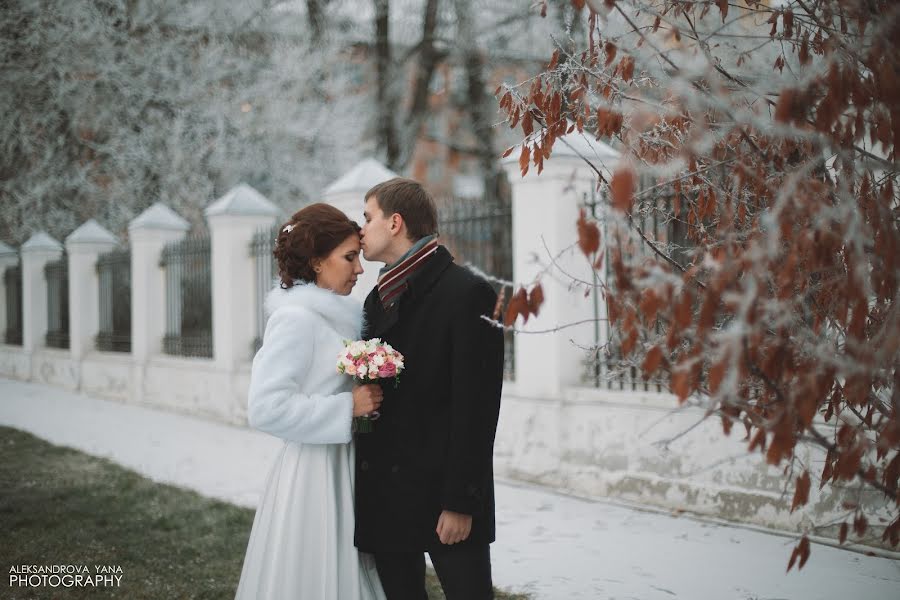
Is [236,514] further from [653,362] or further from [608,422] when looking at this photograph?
[653,362]

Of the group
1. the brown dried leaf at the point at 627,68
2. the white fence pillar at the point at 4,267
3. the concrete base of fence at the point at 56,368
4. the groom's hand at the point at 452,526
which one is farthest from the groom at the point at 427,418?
the white fence pillar at the point at 4,267

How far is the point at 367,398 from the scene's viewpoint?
2.81 m

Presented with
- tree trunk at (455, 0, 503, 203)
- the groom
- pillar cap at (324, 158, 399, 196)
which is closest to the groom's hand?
the groom

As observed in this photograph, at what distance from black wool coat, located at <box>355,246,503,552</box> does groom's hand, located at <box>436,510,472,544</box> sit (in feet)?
0.11

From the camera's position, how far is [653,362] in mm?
1896

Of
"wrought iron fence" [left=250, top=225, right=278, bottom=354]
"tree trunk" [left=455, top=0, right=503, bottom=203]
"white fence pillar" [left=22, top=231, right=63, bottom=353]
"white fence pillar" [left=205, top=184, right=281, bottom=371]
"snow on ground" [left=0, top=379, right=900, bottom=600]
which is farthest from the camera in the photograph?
"tree trunk" [left=455, top=0, right=503, bottom=203]

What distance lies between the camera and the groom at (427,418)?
8.71ft

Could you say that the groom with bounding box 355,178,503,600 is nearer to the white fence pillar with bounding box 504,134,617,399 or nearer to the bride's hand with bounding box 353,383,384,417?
the bride's hand with bounding box 353,383,384,417

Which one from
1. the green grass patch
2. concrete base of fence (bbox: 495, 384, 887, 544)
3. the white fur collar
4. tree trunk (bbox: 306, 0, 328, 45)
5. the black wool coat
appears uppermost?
tree trunk (bbox: 306, 0, 328, 45)

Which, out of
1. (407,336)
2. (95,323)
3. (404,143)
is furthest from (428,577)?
(404,143)

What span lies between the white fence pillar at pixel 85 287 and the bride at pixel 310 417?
13522mm

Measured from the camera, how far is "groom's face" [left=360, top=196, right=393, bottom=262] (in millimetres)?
2920

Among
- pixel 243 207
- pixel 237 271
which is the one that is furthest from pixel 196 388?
pixel 243 207

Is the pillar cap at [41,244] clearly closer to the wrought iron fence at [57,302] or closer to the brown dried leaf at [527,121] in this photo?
the wrought iron fence at [57,302]
